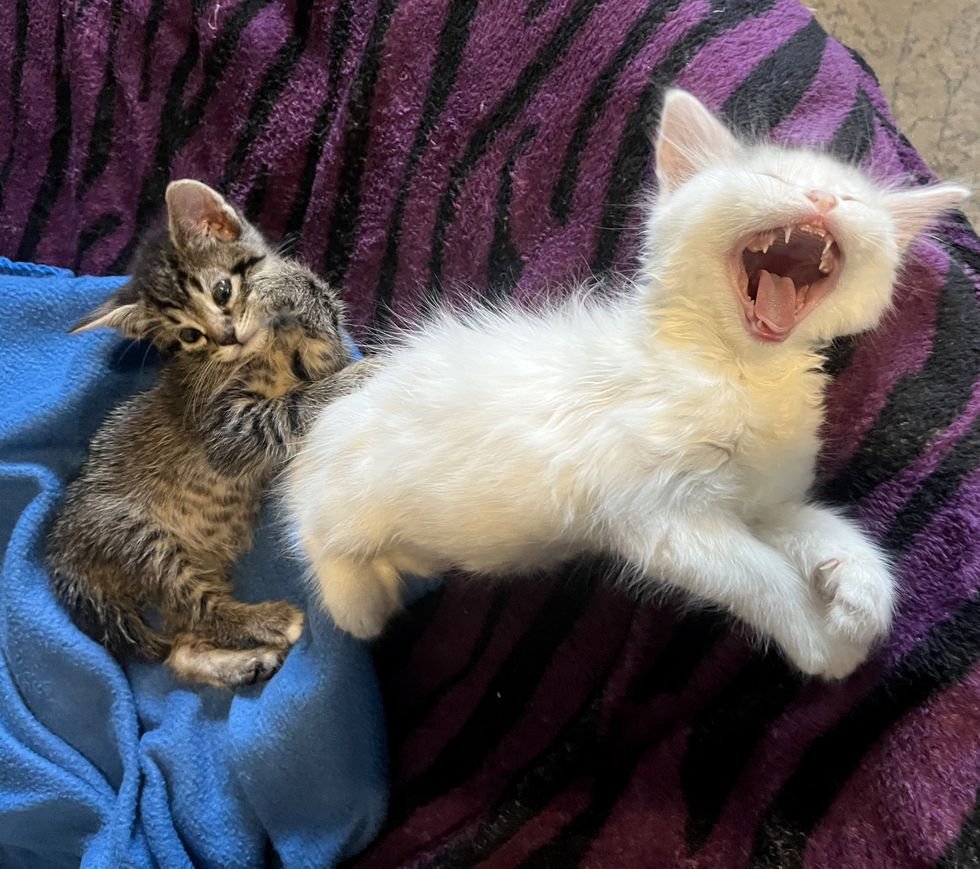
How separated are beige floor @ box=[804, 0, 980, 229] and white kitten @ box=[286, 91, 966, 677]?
763 mm

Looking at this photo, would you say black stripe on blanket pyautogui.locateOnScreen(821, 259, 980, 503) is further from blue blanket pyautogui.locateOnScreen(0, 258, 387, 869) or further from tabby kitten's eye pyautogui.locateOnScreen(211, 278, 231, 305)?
tabby kitten's eye pyautogui.locateOnScreen(211, 278, 231, 305)

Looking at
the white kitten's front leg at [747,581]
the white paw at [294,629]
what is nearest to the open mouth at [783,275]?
the white kitten's front leg at [747,581]

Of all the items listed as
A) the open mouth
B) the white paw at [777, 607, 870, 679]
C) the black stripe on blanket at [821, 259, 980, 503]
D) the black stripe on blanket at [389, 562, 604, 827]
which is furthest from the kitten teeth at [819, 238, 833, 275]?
the black stripe on blanket at [389, 562, 604, 827]

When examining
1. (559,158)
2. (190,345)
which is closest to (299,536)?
(190,345)

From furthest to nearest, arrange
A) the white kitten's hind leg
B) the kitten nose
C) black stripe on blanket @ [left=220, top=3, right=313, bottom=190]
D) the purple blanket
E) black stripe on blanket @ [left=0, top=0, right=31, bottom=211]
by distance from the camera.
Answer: black stripe on blanket @ [left=0, top=0, right=31, bottom=211] < black stripe on blanket @ [left=220, top=3, right=313, bottom=190] < the white kitten's hind leg < the purple blanket < the kitten nose

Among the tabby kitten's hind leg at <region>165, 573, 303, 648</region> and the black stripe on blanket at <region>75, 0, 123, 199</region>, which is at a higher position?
the black stripe on blanket at <region>75, 0, 123, 199</region>

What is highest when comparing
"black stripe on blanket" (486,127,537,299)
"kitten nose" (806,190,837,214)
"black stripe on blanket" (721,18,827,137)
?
→ "black stripe on blanket" (721,18,827,137)

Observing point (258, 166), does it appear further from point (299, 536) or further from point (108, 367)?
point (299, 536)

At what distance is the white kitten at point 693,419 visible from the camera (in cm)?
83

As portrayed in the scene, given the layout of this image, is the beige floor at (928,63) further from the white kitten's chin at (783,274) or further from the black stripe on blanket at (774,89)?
the white kitten's chin at (783,274)

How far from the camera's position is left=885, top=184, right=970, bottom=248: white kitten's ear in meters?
0.90

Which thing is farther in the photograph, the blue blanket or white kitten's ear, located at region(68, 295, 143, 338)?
white kitten's ear, located at region(68, 295, 143, 338)

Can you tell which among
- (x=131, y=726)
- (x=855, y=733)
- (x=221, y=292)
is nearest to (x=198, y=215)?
(x=221, y=292)

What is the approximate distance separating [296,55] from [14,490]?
803mm
